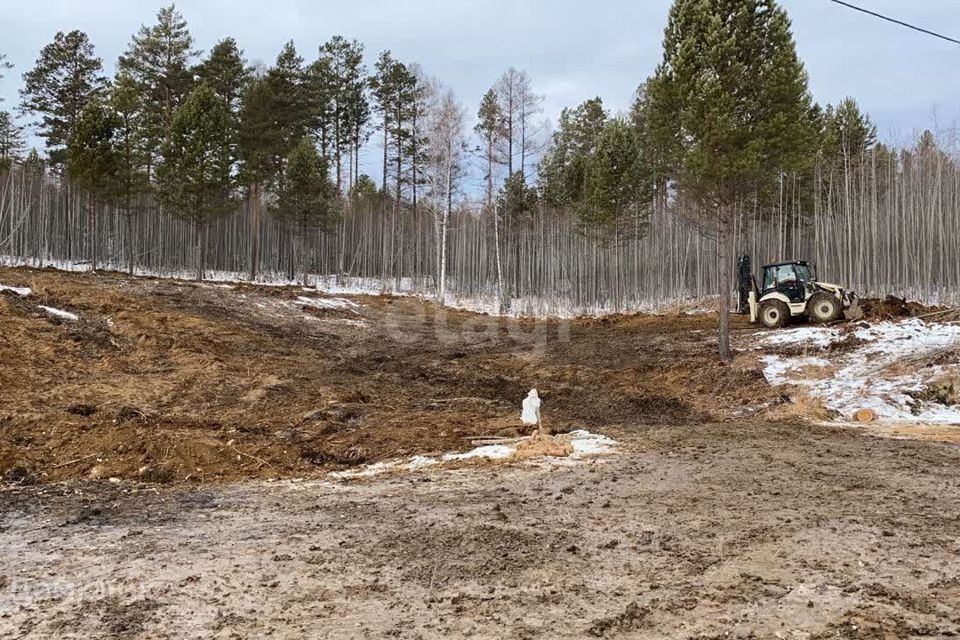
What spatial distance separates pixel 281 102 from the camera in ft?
99.3

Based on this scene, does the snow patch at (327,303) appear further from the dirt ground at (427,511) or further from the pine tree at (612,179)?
the pine tree at (612,179)

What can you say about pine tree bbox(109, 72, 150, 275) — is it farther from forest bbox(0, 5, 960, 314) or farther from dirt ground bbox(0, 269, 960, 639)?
dirt ground bbox(0, 269, 960, 639)

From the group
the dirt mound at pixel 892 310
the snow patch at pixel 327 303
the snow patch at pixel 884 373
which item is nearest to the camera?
the snow patch at pixel 884 373

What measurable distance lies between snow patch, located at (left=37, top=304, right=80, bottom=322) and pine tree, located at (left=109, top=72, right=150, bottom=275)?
1357 centimetres

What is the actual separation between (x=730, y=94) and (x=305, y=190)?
63.9 feet

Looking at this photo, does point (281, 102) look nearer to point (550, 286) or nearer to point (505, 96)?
point (505, 96)

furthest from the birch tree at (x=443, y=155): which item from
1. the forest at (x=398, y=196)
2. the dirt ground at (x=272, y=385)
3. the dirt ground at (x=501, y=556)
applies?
the dirt ground at (x=501, y=556)

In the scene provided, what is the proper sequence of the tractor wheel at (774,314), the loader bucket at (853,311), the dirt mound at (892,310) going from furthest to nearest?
1. the tractor wheel at (774,314)
2. the loader bucket at (853,311)
3. the dirt mound at (892,310)

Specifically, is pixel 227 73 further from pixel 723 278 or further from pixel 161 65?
pixel 723 278

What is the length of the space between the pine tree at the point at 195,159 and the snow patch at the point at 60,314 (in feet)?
42.6

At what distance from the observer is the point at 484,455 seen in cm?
604

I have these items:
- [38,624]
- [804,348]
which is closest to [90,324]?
[38,624]

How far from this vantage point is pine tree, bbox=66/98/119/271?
2244 cm

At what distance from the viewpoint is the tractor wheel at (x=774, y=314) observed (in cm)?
1407
